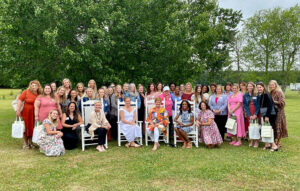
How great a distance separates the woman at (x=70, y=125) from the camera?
5988mm

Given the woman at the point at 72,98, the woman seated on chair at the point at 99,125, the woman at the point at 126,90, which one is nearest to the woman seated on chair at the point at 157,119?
the woman at the point at 126,90

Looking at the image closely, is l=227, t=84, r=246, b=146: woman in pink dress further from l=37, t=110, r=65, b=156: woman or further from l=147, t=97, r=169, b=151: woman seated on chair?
l=37, t=110, r=65, b=156: woman

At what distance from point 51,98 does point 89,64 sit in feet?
7.59

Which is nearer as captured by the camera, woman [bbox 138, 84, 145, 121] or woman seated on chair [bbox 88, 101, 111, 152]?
woman seated on chair [bbox 88, 101, 111, 152]

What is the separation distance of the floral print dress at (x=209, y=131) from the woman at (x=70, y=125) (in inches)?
128

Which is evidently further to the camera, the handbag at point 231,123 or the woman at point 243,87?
the woman at point 243,87

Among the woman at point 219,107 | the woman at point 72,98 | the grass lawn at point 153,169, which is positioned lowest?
the grass lawn at point 153,169

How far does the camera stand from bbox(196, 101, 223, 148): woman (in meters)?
6.11

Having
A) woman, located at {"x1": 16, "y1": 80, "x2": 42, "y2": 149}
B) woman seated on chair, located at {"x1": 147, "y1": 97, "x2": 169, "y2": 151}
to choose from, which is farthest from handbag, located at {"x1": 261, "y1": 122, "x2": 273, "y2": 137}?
woman, located at {"x1": 16, "y1": 80, "x2": 42, "y2": 149}

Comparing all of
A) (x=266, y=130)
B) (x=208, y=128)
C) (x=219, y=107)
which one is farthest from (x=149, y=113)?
(x=266, y=130)

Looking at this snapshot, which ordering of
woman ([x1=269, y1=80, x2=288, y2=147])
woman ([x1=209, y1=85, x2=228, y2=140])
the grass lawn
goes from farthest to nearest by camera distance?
1. woman ([x1=209, y1=85, x2=228, y2=140])
2. woman ([x1=269, y1=80, x2=288, y2=147])
3. the grass lawn

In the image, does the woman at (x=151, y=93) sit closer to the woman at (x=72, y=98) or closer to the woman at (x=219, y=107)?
the woman at (x=219, y=107)

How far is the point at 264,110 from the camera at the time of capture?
5.83 meters

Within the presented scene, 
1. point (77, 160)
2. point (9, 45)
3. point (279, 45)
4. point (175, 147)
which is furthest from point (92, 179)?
point (279, 45)
